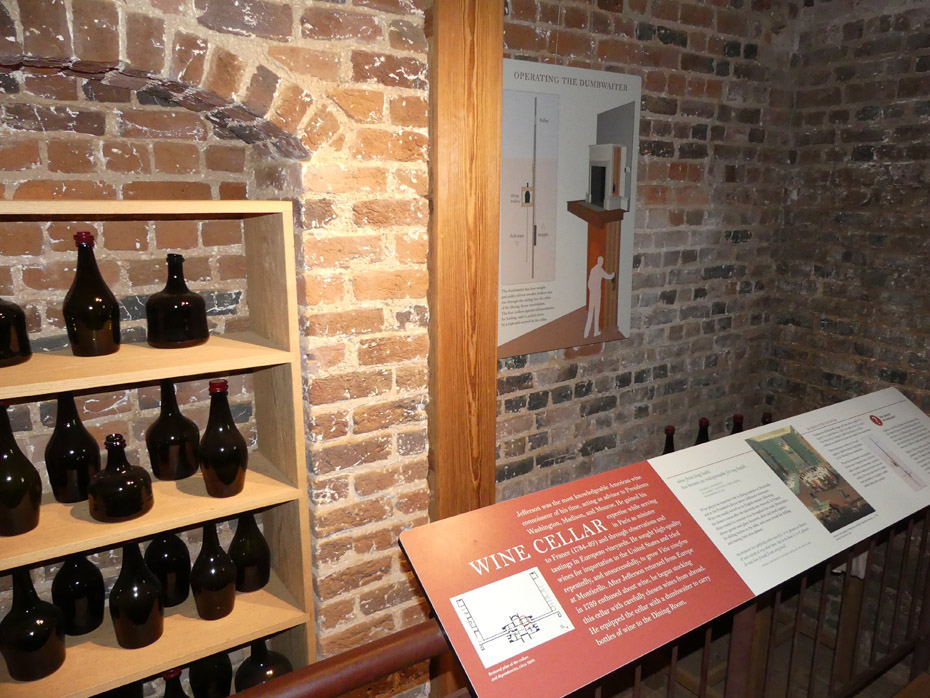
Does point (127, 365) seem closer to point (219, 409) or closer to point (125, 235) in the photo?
point (219, 409)

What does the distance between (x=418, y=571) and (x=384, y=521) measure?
2.39ft

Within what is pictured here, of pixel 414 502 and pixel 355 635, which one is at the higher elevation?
pixel 414 502

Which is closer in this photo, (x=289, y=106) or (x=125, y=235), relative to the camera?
(x=289, y=106)

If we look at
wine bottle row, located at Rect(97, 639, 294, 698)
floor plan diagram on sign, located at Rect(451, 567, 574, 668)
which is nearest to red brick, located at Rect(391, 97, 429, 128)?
floor plan diagram on sign, located at Rect(451, 567, 574, 668)

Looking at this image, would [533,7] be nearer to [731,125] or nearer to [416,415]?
[731,125]

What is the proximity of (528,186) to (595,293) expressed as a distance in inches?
19.7

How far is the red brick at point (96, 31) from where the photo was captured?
123cm

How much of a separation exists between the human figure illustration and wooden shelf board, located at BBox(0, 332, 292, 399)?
1245mm

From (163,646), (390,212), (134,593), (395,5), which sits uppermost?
(395,5)

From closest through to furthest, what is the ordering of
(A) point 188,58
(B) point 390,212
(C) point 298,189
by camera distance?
1. (A) point 188,58
2. (C) point 298,189
3. (B) point 390,212

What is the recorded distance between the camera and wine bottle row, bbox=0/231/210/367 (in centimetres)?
143

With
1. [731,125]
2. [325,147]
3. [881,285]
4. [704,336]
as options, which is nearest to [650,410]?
[704,336]

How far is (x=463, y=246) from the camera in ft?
5.69

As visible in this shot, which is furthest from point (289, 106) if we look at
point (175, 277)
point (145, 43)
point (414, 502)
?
point (414, 502)
